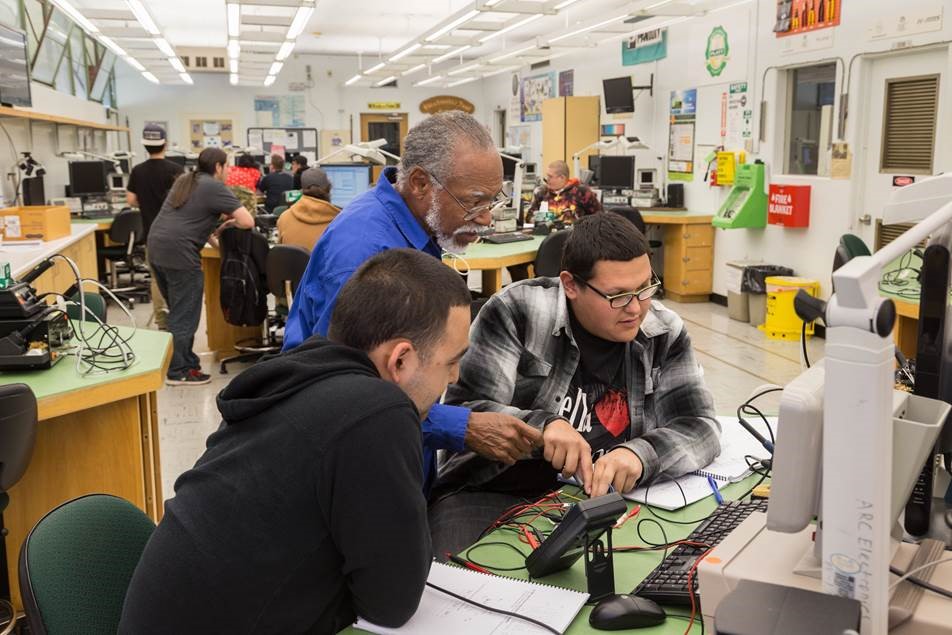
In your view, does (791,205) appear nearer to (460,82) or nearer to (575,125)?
(575,125)

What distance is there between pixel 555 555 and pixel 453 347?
0.39 m

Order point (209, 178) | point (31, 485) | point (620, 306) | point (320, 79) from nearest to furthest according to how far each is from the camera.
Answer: point (620, 306) < point (31, 485) < point (209, 178) < point (320, 79)

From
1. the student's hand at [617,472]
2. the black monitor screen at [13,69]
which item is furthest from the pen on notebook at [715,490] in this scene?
the black monitor screen at [13,69]

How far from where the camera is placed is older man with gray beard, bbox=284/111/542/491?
1916 mm

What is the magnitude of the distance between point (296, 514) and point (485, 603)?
0.36 m

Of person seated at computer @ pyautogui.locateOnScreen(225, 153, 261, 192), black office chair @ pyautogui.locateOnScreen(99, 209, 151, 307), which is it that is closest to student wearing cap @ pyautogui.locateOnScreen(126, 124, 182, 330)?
black office chair @ pyautogui.locateOnScreen(99, 209, 151, 307)

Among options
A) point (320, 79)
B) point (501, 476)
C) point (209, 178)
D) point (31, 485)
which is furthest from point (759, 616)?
point (320, 79)

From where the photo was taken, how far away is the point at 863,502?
946 millimetres

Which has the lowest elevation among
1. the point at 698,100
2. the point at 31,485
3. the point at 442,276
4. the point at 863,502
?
the point at 31,485

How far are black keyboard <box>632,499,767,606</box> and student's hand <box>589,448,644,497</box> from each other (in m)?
0.19

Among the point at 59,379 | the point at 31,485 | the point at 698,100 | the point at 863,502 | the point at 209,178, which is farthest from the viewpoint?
the point at 698,100

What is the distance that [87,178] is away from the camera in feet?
28.5

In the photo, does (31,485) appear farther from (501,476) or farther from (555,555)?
(555,555)

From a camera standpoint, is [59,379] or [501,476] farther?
[59,379]
